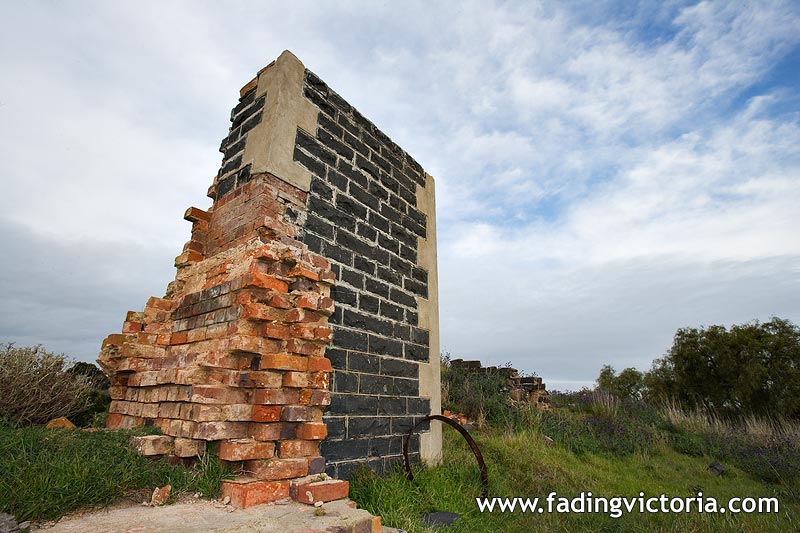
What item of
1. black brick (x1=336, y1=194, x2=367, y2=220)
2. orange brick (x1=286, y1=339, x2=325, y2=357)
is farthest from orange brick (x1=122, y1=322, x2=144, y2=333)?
black brick (x1=336, y1=194, x2=367, y2=220)

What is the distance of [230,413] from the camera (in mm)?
2570

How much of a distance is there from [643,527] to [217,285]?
13.6 ft

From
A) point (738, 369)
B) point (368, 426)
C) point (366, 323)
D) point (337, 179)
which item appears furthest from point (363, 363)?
point (738, 369)

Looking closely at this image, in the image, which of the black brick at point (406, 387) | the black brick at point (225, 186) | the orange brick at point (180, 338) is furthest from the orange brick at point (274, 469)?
the black brick at point (225, 186)

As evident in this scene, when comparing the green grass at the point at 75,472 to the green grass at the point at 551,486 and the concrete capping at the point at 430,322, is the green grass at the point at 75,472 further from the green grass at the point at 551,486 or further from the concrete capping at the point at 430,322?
the concrete capping at the point at 430,322

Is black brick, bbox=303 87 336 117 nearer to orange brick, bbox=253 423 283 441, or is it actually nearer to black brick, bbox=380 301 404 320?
black brick, bbox=380 301 404 320

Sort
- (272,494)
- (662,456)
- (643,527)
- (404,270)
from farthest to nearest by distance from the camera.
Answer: (662,456) < (404,270) < (643,527) < (272,494)

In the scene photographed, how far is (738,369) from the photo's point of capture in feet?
54.5

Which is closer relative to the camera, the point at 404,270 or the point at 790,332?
the point at 404,270

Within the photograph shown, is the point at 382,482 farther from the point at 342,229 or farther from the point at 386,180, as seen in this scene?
the point at 386,180

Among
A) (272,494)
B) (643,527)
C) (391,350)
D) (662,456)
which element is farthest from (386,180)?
(662,456)

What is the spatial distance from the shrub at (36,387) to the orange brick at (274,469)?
76.7 inches

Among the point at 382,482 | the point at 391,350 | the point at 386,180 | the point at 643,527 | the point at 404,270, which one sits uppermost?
the point at 386,180

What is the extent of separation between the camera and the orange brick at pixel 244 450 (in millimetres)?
2477
